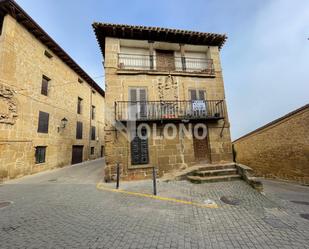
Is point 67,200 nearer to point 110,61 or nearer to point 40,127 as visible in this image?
point 110,61

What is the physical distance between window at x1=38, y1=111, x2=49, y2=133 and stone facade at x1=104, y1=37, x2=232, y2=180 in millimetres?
6464

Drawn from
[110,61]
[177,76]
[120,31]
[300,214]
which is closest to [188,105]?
[177,76]

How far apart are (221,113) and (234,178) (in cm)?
391

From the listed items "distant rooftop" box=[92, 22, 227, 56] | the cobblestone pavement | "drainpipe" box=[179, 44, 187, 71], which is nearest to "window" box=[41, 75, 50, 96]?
"distant rooftop" box=[92, 22, 227, 56]

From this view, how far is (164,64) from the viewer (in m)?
10.2

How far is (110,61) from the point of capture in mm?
8938

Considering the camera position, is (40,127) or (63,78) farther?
(63,78)

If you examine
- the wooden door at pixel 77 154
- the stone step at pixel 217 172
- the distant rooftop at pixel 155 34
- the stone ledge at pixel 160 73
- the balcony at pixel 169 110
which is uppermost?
the distant rooftop at pixel 155 34

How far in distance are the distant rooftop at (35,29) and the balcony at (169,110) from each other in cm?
817

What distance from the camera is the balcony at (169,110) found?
8517 mm

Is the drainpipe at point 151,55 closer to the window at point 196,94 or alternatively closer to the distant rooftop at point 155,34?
the distant rooftop at point 155,34

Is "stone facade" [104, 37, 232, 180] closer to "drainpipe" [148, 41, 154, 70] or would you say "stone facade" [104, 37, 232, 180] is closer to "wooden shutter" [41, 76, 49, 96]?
"drainpipe" [148, 41, 154, 70]

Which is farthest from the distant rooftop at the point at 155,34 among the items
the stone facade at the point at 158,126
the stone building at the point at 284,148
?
the stone building at the point at 284,148

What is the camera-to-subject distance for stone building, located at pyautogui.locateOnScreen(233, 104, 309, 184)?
899 centimetres
